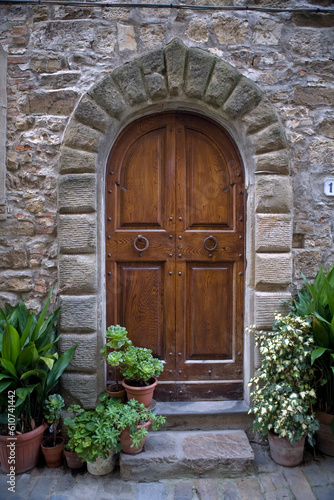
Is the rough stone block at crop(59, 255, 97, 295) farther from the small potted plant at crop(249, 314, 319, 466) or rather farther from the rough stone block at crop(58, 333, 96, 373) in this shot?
the small potted plant at crop(249, 314, 319, 466)

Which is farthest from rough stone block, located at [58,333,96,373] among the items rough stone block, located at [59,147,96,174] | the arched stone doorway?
rough stone block, located at [59,147,96,174]

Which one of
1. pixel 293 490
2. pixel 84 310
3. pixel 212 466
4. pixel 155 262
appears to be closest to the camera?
pixel 293 490

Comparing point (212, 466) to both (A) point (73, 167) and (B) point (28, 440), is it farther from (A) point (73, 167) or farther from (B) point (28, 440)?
(A) point (73, 167)

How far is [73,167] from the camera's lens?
8.85 ft

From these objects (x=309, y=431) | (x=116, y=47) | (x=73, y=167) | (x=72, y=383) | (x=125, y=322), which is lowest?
(x=309, y=431)

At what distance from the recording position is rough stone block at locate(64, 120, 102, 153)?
2.70 meters

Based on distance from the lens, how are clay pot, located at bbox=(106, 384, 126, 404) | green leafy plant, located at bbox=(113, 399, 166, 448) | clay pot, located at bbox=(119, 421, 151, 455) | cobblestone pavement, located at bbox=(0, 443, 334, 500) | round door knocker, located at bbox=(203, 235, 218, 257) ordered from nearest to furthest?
1. cobblestone pavement, located at bbox=(0, 443, 334, 500)
2. green leafy plant, located at bbox=(113, 399, 166, 448)
3. clay pot, located at bbox=(119, 421, 151, 455)
4. clay pot, located at bbox=(106, 384, 126, 404)
5. round door knocker, located at bbox=(203, 235, 218, 257)

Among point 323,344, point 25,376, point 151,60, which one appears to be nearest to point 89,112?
point 151,60

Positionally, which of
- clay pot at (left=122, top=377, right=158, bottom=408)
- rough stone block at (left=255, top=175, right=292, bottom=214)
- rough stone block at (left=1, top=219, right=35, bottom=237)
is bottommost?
clay pot at (left=122, top=377, right=158, bottom=408)

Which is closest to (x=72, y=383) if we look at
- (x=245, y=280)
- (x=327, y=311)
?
(x=245, y=280)

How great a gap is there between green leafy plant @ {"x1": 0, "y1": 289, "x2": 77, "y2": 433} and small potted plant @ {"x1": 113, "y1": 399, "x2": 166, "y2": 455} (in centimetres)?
51

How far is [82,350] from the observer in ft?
8.81

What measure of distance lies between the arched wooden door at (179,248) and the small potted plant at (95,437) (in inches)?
24.4

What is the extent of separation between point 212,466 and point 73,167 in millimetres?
2293
